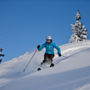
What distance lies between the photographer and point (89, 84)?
3.22m

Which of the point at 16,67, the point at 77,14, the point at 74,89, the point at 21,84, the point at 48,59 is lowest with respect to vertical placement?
the point at 74,89

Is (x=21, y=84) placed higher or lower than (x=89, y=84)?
higher

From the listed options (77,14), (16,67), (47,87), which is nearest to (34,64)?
(16,67)

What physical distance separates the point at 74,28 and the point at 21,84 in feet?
101

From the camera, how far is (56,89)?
3.68 meters

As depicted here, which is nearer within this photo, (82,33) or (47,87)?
(47,87)

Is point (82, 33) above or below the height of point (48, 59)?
above

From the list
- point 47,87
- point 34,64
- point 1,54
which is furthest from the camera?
point 1,54

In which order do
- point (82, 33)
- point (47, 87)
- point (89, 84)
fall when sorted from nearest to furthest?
point (89, 84), point (47, 87), point (82, 33)

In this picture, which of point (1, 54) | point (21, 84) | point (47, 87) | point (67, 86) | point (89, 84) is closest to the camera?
point (89, 84)

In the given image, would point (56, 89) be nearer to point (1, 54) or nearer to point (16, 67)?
point (16, 67)

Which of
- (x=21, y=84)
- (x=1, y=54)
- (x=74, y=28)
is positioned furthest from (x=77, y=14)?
(x=21, y=84)

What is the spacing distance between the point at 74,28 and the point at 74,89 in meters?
31.9

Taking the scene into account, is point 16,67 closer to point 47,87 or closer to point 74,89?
point 47,87
